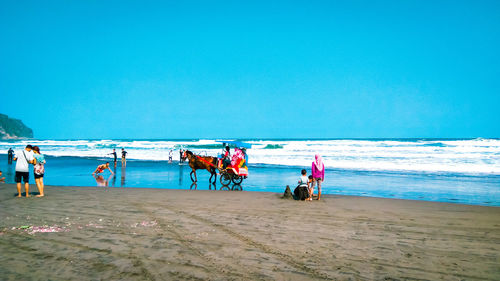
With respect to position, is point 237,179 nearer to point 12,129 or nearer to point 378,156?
point 378,156

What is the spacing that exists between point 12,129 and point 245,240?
171 m

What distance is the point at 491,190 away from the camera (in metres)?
14.2

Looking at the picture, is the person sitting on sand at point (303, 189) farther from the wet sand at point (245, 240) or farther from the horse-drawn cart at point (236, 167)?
the horse-drawn cart at point (236, 167)

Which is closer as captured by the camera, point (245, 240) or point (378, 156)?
point (245, 240)

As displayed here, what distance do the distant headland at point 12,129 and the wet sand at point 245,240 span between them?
507 feet

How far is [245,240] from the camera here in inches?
253

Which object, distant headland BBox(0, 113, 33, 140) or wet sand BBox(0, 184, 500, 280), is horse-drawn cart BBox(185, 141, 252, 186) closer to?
wet sand BBox(0, 184, 500, 280)

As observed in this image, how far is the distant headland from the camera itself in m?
135

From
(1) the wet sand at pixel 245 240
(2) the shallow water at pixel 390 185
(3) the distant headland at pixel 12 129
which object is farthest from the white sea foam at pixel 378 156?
(3) the distant headland at pixel 12 129

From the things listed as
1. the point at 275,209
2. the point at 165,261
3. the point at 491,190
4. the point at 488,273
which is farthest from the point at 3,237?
the point at 491,190

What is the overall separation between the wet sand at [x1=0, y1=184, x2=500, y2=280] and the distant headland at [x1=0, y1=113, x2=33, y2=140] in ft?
507

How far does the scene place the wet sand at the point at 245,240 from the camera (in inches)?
191

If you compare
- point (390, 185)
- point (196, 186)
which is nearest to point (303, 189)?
point (196, 186)

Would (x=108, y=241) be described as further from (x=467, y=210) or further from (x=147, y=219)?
(x=467, y=210)
